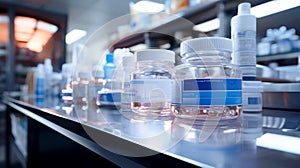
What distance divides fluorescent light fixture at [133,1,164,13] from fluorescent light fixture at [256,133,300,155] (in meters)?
2.24

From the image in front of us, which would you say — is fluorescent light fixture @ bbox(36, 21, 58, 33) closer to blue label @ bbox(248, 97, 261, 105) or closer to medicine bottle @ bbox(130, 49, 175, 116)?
medicine bottle @ bbox(130, 49, 175, 116)

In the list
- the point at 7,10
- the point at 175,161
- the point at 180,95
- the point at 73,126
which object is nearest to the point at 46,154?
the point at 73,126

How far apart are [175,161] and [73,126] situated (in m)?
0.29

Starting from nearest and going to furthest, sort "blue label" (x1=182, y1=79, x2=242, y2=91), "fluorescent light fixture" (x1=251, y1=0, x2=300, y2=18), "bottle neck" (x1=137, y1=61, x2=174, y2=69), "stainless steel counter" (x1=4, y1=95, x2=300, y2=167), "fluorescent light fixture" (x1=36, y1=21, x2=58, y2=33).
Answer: "stainless steel counter" (x1=4, y1=95, x2=300, y2=167) < "blue label" (x1=182, y1=79, x2=242, y2=91) < "bottle neck" (x1=137, y1=61, x2=174, y2=69) < "fluorescent light fixture" (x1=251, y1=0, x2=300, y2=18) < "fluorescent light fixture" (x1=36, y1=21, x2=58, y2=33)

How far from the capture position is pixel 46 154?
80 cm

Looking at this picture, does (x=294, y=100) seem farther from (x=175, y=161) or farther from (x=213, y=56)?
(x=175, y=161)

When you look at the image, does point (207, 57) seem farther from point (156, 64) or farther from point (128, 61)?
point (128, 61)

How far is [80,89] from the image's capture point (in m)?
0.85

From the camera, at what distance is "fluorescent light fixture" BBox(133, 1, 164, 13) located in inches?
94.9

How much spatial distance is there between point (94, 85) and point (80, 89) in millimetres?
89

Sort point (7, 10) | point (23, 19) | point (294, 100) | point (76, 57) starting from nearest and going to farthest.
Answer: point (294, 100), point (76, 57), point (7, 10), point (23, 19)

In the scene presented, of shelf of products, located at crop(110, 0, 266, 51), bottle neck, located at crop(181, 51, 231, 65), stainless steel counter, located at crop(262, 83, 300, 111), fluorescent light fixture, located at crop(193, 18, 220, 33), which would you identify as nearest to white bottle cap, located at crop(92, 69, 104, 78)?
bottle neck, located at crop(181, 51, 231, 65)

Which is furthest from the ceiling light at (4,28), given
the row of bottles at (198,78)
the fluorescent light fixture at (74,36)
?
the row of bottles at (198,78)

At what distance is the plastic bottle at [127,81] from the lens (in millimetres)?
565
